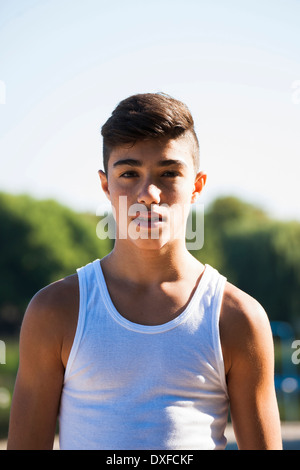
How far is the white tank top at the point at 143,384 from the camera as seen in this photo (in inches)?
85.7

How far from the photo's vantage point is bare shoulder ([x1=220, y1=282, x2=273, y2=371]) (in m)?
2.22

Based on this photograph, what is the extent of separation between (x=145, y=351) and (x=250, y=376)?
14.6 inches

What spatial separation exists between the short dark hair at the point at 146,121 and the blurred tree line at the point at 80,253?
34.8 m

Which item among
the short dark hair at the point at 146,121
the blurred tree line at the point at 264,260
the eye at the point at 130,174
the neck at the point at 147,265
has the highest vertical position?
the blurred tree line at the point at 264,260

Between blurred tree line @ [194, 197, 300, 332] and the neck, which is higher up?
blurred tree line @ [194, 197, 300, 332]

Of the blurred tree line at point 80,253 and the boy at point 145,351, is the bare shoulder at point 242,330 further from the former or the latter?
the blurred tree line at point 80,253

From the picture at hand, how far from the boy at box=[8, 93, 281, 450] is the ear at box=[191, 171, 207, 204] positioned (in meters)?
0.18

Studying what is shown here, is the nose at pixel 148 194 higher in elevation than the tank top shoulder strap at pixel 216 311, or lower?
higher

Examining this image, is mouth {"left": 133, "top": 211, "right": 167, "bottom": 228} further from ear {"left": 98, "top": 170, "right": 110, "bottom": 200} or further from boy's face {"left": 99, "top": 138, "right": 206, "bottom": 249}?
ear {"left": 98, "top": 170, "right": 110, "bottom": 200}

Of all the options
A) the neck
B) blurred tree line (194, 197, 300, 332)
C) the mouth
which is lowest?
the neck

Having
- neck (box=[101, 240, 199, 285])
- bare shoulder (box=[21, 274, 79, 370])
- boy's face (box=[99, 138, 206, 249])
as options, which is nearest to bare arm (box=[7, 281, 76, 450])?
bare shoulder (box=[21, 274, 79, 370])

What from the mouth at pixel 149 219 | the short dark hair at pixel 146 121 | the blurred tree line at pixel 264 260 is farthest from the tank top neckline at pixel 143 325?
the blurred tree line at pixel 264 260

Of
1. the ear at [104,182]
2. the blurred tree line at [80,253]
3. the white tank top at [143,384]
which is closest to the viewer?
the white tank top at [143,384]

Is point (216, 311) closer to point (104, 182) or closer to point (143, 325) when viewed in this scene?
point (143, 325)
